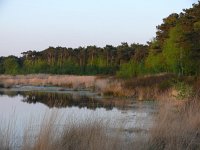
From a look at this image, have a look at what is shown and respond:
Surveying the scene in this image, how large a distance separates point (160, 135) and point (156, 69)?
2791 cm

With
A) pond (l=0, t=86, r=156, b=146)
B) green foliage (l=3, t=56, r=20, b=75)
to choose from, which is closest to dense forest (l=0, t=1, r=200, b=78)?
green foliage (l=3, t=56, r=20, b=75)

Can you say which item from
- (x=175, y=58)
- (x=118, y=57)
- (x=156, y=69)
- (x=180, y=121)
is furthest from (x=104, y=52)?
(x=180, y=121)

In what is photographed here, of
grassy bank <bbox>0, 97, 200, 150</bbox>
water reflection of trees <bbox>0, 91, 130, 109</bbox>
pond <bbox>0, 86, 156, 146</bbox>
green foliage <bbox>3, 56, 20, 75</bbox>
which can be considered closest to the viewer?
grassy bank <bbox>0, 97, 200, 150</bbox>

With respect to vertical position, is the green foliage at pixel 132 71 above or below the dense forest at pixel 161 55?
below

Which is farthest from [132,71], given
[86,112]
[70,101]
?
[86,112]

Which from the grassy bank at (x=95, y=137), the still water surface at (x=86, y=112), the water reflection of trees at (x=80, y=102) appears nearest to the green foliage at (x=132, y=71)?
the water reflection of trees at (x=80, y=102)

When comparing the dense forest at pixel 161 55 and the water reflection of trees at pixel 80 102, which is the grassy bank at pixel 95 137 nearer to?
the water reflection of trees at pixel 80 102

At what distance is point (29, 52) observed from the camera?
87.9 metres

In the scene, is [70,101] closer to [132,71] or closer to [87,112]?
[87,112]

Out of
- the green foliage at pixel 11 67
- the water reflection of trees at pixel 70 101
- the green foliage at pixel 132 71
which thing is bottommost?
the water reflection of trees at pixel 70 101

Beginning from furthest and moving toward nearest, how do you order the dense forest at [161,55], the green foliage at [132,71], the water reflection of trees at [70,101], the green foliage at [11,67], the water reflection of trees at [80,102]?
the green foliage at [11,67]
the green foliage at [132,71]
the dense forest at [161,55]
the water reflection of trees at [70,101]
the water reflection of trees at [80,102]

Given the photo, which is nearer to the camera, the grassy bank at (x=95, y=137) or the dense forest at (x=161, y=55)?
Result: the grassy bank at (x=95, y=137)

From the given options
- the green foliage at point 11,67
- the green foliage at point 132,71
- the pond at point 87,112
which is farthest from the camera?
the green foliage at point 11,67

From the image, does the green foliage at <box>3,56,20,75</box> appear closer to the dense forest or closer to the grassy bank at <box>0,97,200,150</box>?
the dense forest
